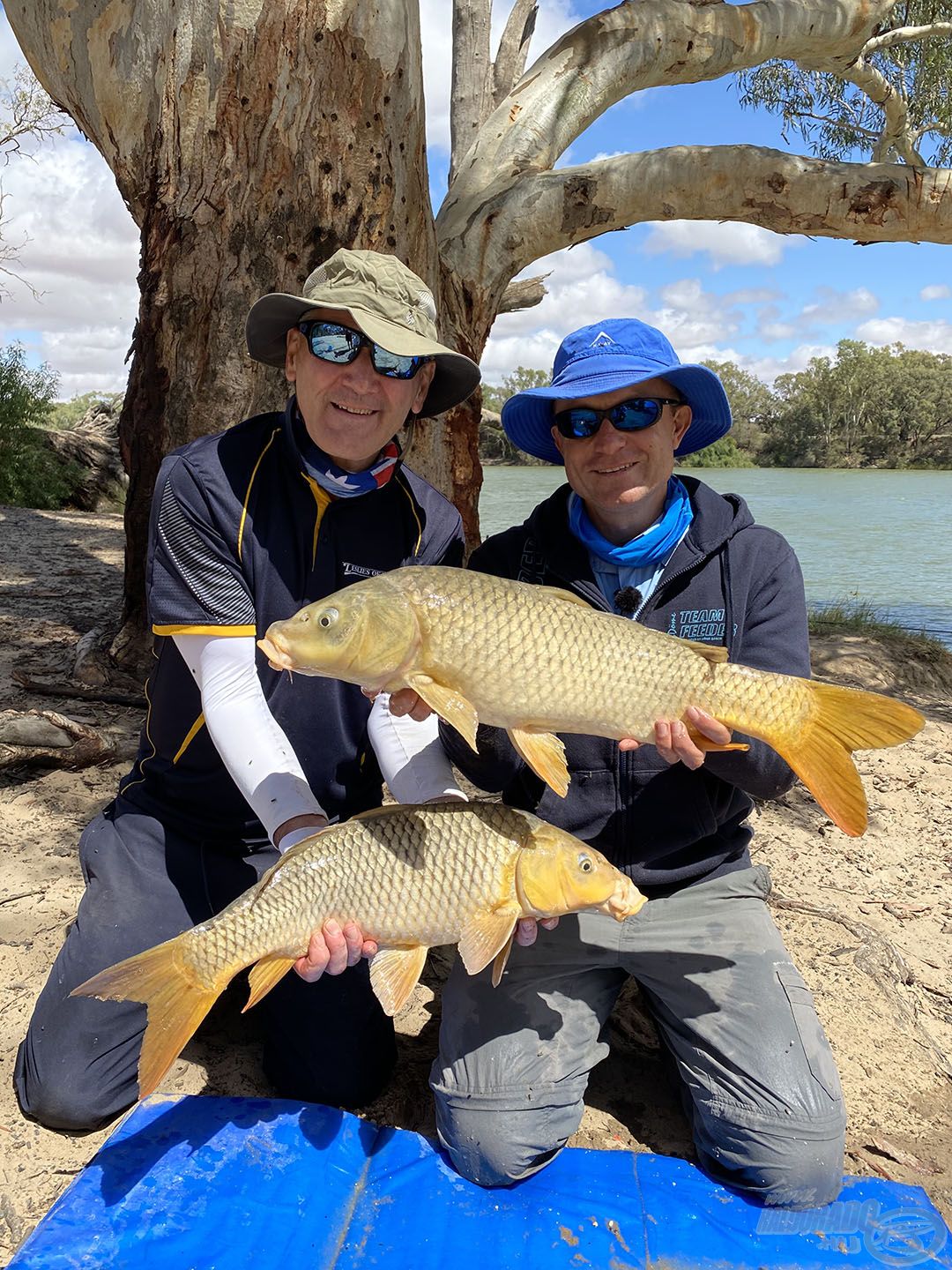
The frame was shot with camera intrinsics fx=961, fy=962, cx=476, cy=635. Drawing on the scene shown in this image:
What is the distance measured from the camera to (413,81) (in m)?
4.55

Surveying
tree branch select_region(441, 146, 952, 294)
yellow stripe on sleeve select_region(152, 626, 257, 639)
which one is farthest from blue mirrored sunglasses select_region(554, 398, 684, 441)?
tree branch select_region(441, 146, 952, 294)

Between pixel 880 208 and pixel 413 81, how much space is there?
3176 millimetres

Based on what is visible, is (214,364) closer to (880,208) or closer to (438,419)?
(438,419)

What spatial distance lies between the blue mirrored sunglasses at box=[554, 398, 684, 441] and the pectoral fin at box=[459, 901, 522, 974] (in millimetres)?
1297

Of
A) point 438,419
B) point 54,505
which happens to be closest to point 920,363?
point 54,505

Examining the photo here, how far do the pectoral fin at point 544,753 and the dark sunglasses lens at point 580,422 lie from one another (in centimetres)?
93

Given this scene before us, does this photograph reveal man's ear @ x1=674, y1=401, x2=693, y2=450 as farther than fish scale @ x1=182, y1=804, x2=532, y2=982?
Yes

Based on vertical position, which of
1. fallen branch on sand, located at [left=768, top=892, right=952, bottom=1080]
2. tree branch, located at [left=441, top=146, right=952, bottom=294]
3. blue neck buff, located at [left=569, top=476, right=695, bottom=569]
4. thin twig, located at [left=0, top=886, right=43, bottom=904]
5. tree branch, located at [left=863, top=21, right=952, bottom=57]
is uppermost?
tree branch, located at [left=863, top=21, right=952, bottom=57]

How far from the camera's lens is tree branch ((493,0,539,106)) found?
851 cm

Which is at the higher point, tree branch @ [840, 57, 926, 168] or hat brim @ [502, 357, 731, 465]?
tree branch @ [840, 57, 926, 168]

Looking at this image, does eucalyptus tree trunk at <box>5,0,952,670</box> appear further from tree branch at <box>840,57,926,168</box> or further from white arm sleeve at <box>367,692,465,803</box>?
tree branch at <box>840,57,926,168</box>

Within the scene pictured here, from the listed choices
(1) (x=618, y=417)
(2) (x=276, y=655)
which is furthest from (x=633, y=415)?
(2) (x=276, y=655)

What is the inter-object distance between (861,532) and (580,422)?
2198 cm

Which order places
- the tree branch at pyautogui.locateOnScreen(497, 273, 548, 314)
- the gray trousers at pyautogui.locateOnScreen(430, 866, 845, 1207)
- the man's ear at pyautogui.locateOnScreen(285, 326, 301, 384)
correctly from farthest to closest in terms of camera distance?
the tree branch at pyautogui.locateOnScreen(497, 273, 548, 314) → the man's ear at pyautogui.locateOnScreen(285, 326, 301, 384) → the gray trousers at pyautogui.locateOnScreen(430, 866, 845, 1207)
